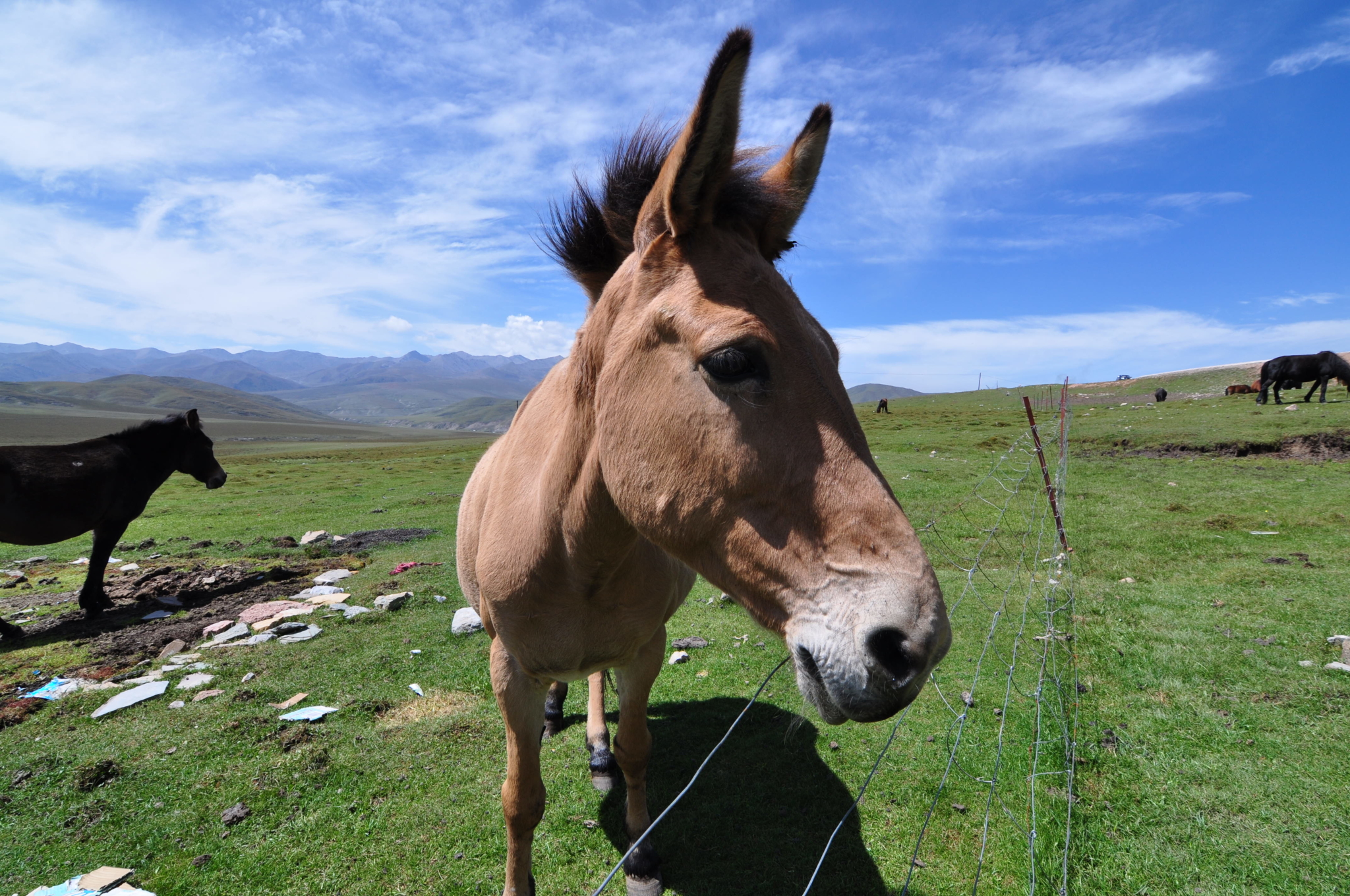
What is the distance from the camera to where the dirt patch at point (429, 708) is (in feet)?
18.2

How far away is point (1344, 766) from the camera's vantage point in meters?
3.92

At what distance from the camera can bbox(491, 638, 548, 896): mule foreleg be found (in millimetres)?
3336

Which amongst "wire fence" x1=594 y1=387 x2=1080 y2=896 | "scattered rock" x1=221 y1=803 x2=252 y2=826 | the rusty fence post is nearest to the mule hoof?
"wire fence" x1=594 y1=387 x2=1080 y2=896

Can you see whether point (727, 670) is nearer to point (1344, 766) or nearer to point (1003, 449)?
point (1344, 766)

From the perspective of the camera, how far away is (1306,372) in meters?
27.7

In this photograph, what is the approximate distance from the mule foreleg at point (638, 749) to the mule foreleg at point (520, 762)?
0.60m

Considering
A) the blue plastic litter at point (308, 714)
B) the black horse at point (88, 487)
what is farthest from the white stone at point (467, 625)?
the black horse at point (88, 487)

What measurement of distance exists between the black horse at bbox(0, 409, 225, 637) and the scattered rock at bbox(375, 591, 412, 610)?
173 inches

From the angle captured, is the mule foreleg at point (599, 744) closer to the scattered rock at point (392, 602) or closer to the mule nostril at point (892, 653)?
the mule nostril at point (892, 653)

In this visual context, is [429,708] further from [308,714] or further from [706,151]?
[706,151]

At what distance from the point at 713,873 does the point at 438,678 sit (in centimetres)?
395

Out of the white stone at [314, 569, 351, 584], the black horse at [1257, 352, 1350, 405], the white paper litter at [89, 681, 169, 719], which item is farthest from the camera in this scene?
the black horse at [1257, 352, 1350, 405]

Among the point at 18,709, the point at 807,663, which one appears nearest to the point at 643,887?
the point at 807,663

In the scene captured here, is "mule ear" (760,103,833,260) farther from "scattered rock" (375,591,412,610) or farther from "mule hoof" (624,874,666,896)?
"scattered rock" (375,591,412,610)
